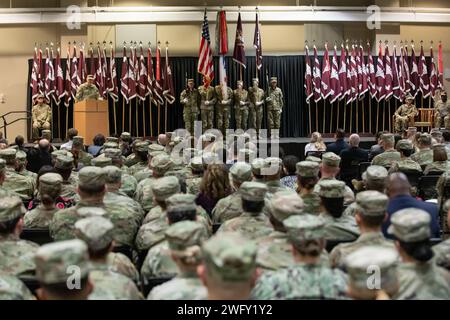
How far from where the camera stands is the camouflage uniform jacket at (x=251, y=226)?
159 inches

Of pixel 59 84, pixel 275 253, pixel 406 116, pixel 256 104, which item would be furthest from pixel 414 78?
pixel 275 253

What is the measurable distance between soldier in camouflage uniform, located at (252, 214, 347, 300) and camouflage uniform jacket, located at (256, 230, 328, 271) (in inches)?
23.6

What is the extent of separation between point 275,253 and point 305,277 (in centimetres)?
87

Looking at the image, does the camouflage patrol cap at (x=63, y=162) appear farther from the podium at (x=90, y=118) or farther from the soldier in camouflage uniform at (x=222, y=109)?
the soldier in camouflage uniform at (x=222, y=109)

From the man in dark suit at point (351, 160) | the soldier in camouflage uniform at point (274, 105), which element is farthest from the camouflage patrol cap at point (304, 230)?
the soldier in camouflage uniform at point (274, 105)

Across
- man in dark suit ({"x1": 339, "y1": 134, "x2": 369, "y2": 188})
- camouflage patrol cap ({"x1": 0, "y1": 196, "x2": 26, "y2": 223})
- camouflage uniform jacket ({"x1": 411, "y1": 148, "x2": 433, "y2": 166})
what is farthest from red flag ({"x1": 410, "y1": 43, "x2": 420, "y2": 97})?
camouflage patrol cap ({"x1": 0, "y1": 196, "x2": 26, "y2": 223})

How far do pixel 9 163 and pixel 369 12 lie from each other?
13553 mm

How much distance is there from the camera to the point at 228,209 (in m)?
5.08

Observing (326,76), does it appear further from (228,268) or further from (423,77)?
(228,268)

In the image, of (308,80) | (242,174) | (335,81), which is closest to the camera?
(242,174)

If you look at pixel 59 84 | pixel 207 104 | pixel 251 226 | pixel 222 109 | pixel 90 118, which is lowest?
pixel 251 226

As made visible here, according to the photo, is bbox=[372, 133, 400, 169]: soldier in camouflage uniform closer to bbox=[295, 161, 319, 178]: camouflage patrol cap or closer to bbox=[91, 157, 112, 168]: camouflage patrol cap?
bbox=[295, 161, 319, 178]: camouflage patrol cap
